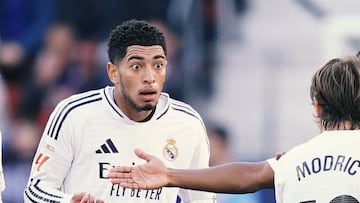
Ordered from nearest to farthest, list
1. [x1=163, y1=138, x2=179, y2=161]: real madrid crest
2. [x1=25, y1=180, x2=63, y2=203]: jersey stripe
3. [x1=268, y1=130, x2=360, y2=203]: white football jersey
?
[x1=268, y1=130, x2=360, y2=203]: white football jersey, [x1=25, y1=180, x2=63, y2=203]: jersey stripe, [x1=163, y1=138, x2=179, y2=161]: real madrid crest

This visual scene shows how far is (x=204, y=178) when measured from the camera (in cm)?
555

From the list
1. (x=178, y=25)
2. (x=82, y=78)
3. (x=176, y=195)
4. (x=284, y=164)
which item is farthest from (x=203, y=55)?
(x=284, y=164)

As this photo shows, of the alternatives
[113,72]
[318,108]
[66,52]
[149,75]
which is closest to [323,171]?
[318,108]

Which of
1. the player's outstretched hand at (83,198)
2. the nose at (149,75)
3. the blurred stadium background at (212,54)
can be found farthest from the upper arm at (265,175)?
the blurred stadium background at (212,54)

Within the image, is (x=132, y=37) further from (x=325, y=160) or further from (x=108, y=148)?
(x=325, y=160)

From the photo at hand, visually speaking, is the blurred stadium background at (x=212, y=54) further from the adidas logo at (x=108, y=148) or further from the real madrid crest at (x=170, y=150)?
the adidas logo at (x=108, y=148)

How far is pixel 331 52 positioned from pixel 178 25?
1548 millimetres

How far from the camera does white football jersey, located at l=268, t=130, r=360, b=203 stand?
5.10 m

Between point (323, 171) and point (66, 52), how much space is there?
6.73m

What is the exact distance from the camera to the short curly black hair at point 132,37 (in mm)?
7129

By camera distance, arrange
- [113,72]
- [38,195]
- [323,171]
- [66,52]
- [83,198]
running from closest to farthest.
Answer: [323,171] → [83,198] → [38,195] → [113,72] → [66,52]

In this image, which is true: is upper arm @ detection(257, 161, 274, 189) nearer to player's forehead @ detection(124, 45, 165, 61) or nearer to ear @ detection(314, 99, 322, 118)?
ear @ detection(314, 99, 322, 118)

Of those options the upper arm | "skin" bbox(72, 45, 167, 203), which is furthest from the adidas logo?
the upper arm

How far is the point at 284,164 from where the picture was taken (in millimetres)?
5301
